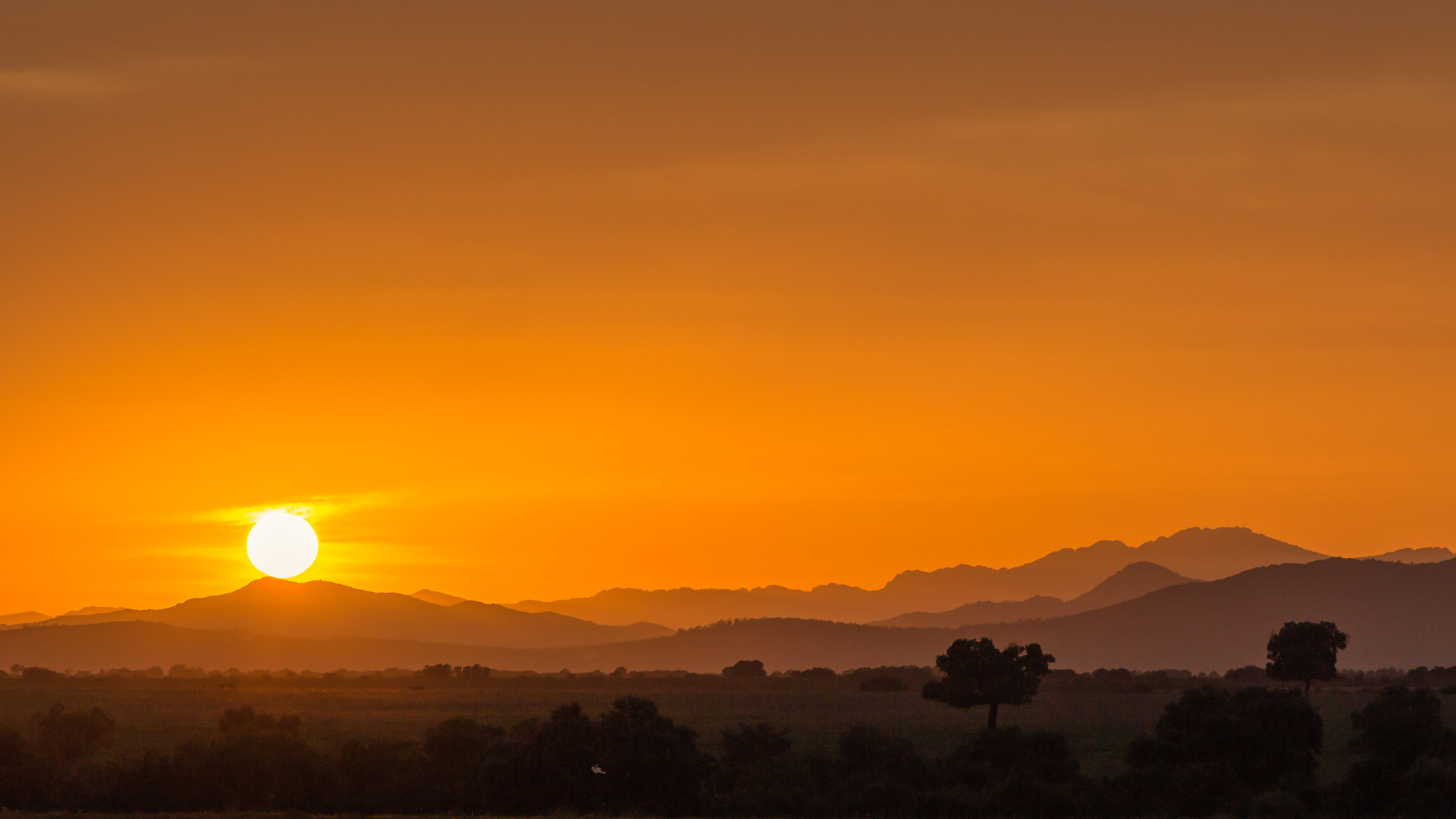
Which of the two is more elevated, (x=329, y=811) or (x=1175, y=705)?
(x=1175, y=705)

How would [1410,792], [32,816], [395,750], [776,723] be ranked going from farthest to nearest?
[776,723] → [395,750] → [1410,792] → [32,816]

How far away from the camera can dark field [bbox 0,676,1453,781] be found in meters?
76.4

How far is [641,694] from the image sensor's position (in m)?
139

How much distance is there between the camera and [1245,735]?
141 feet

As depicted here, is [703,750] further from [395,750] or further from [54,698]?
[54,698]

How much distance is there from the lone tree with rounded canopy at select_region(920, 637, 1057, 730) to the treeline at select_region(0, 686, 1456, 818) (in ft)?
115

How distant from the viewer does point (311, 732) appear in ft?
264

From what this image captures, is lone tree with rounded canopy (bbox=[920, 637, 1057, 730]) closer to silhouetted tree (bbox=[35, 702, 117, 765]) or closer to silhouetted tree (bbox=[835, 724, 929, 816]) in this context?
silhouetted tree (bbox=[835, 724, 929, 816])

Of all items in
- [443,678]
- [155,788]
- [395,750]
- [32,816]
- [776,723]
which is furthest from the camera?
[443,678]

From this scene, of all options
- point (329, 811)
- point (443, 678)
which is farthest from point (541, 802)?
point (443, 678)

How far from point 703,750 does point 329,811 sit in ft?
78.1

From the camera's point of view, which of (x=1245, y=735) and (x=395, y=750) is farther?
(x=395, y=750)

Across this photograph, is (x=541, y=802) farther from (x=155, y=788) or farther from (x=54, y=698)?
(x=54, y=698)

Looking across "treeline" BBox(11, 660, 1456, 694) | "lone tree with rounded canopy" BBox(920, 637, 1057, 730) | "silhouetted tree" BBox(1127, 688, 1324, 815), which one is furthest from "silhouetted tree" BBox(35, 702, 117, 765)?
"treeline" BBox(11, 660, 1456, 694)
